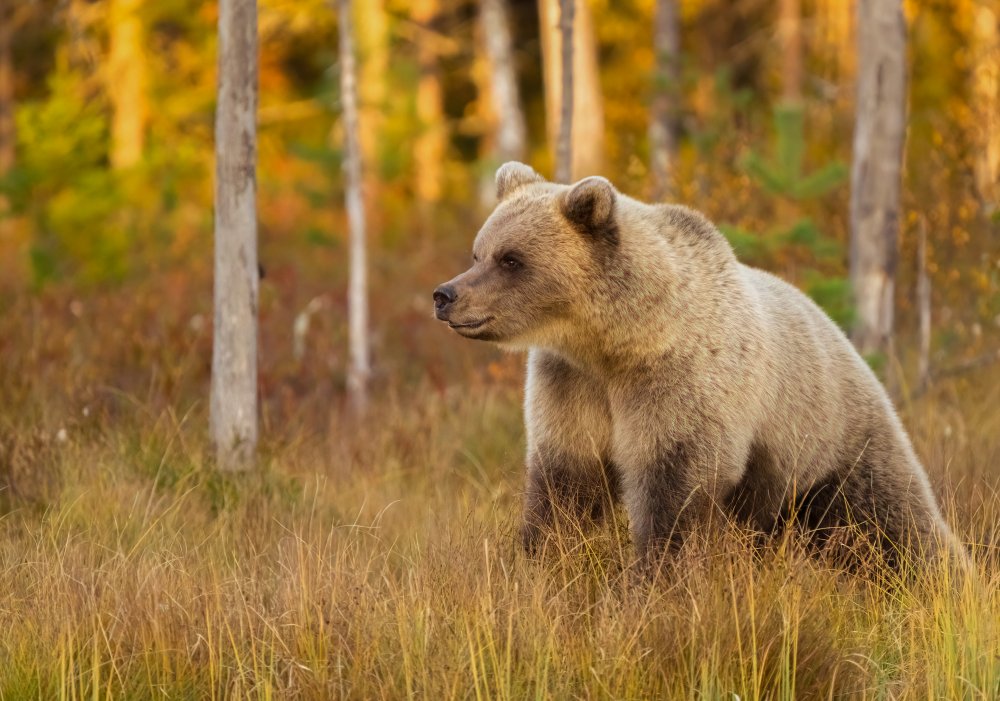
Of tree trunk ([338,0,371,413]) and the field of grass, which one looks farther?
Answer: tree trunk ([338,0,371,413])

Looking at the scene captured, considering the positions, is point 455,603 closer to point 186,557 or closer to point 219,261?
point 186,557

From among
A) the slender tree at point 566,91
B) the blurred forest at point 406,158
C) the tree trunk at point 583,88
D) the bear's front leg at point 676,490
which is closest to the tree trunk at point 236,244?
the blurred forest at point 406,158

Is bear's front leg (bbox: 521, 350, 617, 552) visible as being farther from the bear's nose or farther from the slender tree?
the slender tree

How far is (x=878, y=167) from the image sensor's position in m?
9.47

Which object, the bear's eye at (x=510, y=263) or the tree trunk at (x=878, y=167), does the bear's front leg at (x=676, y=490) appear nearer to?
the bear's eye at (x=510, y=263)

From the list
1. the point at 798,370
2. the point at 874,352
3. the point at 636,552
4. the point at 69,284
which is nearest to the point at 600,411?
the point at 636,552

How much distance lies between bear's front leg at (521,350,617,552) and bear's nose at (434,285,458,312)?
0.47 meters

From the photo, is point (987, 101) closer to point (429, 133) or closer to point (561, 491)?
point (561, 491)

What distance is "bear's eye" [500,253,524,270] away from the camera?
504 centimetres

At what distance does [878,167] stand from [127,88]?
48.0 feet

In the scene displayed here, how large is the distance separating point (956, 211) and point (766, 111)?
37.8ft

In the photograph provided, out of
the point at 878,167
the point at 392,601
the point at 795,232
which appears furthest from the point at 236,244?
the point at 878,167

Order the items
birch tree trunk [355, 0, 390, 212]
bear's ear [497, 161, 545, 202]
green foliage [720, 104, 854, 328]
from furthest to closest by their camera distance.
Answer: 1. birch tree trunk [355, 0, 390, 212]
2. green foliage [720, 104, 854, 328]
3. bear's ear [497, 161, 545, 202]

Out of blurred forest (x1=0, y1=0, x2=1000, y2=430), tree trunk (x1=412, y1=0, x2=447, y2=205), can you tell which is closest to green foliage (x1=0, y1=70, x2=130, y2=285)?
blurred forest (x1=0, y1=0, x2=1000, y2=430)
